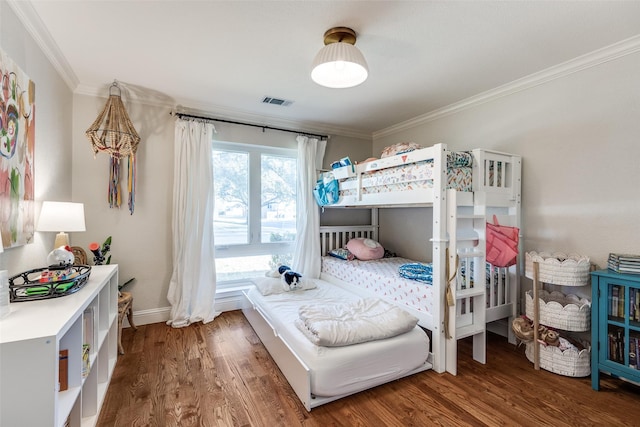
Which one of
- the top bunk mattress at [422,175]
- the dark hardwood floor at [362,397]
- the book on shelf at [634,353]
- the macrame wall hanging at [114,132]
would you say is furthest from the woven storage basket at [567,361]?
the macrame wall hanging at [114,132]

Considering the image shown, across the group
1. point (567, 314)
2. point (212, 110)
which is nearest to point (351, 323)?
point (567, 314)

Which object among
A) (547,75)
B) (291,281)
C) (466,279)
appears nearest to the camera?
(466,279)

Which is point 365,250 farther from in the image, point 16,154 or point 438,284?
point 16,154

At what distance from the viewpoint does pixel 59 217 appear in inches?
77.6

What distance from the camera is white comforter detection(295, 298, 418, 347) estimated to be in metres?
1.91

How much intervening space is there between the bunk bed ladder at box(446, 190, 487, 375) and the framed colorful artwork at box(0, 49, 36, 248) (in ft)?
8.92

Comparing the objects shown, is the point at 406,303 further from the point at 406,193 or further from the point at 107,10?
the point at 107,10

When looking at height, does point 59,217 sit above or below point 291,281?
above

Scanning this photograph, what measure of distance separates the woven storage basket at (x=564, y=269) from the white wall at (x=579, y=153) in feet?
0.74

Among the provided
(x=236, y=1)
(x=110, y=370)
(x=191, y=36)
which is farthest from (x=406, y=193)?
(x=110, y=370)

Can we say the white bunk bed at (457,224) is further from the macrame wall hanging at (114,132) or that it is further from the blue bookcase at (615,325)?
the macrame wall hanging at (114,132)

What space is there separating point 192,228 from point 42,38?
1892 mm

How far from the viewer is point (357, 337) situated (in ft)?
6.37

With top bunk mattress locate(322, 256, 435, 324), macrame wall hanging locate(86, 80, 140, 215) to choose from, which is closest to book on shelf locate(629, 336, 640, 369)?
top bunk mattress locate(322, 256, 435, 324)
